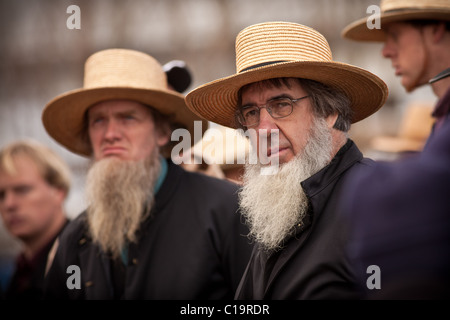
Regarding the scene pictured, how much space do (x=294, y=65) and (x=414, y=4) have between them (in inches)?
53.7

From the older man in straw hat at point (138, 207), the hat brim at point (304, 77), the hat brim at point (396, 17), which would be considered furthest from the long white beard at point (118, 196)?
the hat brim at point (396, 17)

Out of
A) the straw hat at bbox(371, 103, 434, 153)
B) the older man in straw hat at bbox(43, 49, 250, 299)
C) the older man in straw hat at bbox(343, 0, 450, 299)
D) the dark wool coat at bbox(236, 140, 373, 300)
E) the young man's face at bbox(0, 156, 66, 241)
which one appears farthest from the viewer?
the straw hat at bbox(371, 103, 434, 153)

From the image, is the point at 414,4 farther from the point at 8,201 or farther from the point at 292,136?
the point at 8,201

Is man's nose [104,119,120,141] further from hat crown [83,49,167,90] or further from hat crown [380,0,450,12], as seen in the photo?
hat crown [380,0,450,12]

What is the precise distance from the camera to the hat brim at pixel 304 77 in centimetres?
253

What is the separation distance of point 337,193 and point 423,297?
1.54 metres

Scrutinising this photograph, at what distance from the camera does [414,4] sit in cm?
328

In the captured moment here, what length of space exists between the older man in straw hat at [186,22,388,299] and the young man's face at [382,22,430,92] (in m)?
0.60

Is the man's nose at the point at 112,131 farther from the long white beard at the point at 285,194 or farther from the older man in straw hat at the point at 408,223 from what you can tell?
the older man in straw hat at the point at 408,223

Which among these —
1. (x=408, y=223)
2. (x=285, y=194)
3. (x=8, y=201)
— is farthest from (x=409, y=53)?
(x=8, y=201)

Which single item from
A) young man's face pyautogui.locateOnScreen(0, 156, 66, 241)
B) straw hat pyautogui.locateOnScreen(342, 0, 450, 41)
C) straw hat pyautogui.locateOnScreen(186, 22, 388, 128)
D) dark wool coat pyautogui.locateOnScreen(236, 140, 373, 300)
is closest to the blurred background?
young man's face pyautogui.locateOnScreen(0, 156, 66, 241)

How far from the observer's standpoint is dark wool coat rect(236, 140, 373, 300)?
83.8 inches
